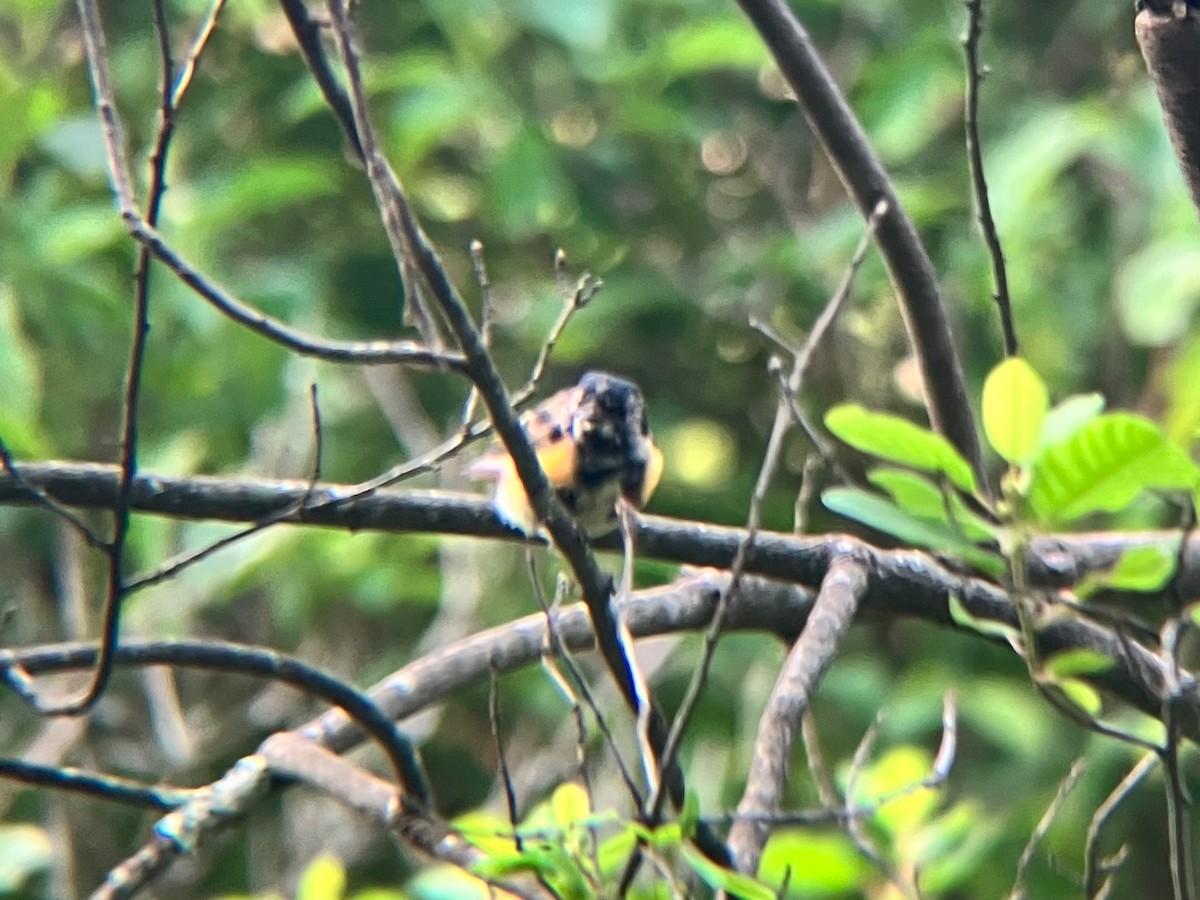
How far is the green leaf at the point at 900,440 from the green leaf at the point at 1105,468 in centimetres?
7

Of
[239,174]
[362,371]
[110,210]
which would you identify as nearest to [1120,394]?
[362,371]

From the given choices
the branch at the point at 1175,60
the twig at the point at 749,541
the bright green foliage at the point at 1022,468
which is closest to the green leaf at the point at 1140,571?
the bright green foliage at the point at 1022,468

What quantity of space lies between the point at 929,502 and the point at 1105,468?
0.43 ft

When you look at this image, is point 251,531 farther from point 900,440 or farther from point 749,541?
point 900,440

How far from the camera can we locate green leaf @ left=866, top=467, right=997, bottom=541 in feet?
3.85

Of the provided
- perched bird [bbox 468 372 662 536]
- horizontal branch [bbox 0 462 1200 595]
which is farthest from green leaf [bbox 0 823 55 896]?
horizontal branch [bbox 0 462 1200 595]

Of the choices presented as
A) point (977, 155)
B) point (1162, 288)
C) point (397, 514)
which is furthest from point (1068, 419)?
point (1162, 288)

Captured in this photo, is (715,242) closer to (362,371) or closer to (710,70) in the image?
(710,70)

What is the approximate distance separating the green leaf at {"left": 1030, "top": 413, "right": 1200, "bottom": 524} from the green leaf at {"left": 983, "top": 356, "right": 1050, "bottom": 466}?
2cm

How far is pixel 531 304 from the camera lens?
11.3 ft

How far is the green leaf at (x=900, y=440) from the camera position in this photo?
1.15 metres

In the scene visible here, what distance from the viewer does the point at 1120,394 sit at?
11.0ft

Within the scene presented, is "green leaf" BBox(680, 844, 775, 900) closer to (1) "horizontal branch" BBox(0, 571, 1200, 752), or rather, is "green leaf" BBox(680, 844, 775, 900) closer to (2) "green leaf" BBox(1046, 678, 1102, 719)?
(2) "green leaf" BBox(1046, 678, 1102, 719)

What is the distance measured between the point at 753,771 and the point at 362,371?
2.28 m
